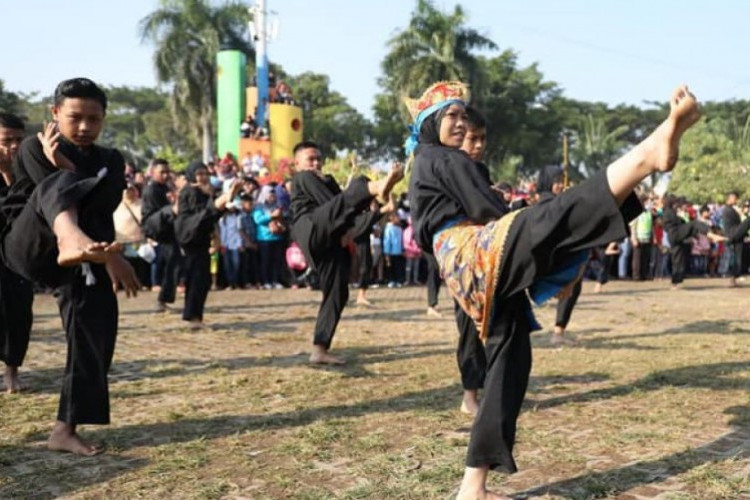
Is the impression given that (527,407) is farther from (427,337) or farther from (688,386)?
(427,337)

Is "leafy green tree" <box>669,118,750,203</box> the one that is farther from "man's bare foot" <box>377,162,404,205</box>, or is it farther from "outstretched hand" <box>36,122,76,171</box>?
"outstretched hand" <box>36,122,76,171</box>

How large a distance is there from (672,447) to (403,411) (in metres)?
1.58

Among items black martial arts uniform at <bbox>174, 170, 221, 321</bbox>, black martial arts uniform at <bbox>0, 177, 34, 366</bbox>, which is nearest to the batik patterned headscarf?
black martial arts uniform at <bbox>0, 177, 34, 366</bbox>

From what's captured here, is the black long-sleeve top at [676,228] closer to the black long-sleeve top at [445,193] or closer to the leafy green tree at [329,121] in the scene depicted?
the black long-sleeve top at [445,193]

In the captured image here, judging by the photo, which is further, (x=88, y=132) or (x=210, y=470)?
(x=88, y=132)

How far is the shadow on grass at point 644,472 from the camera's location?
335cm

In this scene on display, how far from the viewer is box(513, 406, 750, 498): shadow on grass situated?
11.0ft

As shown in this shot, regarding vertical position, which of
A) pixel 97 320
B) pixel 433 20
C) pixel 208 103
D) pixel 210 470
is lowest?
pixel 210 470

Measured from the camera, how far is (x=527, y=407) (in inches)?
194

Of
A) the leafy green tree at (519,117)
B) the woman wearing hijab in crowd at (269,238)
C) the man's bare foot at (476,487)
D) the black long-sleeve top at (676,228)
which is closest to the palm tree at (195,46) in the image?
the leafy green tree at (519,117)

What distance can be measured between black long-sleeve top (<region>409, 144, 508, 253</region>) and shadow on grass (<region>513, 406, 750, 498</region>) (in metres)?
1.20

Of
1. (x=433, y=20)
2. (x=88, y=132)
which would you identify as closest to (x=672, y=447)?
(x=88, y=132)

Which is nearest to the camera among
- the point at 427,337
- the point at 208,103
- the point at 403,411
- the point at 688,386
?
the point at 403,411

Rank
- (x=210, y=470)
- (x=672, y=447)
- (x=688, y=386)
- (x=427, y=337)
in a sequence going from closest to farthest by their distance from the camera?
(x=210, y=470), (x=672, y=447), (x=688, y=386), (x=427, y=337)
